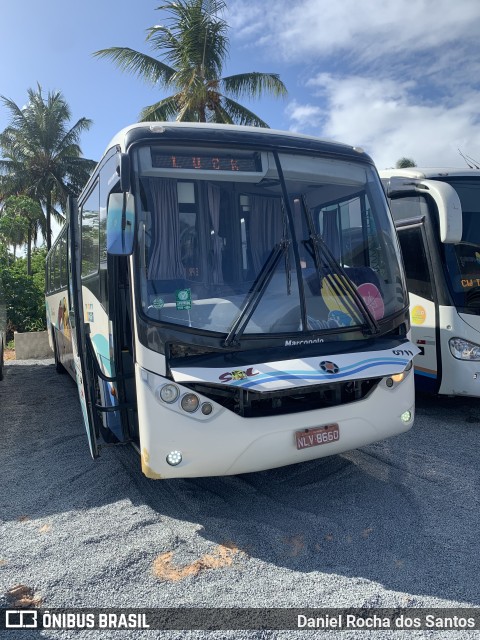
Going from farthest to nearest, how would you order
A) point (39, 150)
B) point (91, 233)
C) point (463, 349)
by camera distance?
point (39, 150)
point (463, 349)
point (91, 233)

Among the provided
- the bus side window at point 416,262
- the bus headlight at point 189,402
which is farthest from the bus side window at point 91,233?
the bus side window at point 416,262

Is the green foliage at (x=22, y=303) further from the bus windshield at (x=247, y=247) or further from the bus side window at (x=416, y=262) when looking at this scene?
the bus windshield at (x=247, y=247)

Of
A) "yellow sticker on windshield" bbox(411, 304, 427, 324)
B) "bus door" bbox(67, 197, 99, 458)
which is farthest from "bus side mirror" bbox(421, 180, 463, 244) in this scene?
"bus door" bbox(67, 197, 99, 458)

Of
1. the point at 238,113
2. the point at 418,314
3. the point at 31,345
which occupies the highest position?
the point at 238,113

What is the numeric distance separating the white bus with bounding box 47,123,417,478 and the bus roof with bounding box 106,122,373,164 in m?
0.02

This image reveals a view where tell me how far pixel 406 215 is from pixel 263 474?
13.1 feet

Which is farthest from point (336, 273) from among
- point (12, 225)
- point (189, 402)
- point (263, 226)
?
point (12, 225)

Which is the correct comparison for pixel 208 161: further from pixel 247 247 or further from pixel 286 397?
pixel 286 397

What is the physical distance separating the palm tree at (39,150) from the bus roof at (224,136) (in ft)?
96.6

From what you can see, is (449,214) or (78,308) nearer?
(78,308)

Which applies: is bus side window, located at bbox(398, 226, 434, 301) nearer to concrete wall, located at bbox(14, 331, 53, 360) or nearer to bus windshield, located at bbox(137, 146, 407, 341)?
bus windshield, located at bbox(137, 146, 407, 341)

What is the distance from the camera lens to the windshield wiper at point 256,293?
386cm

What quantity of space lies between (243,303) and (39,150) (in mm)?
32284

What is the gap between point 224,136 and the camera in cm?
421
